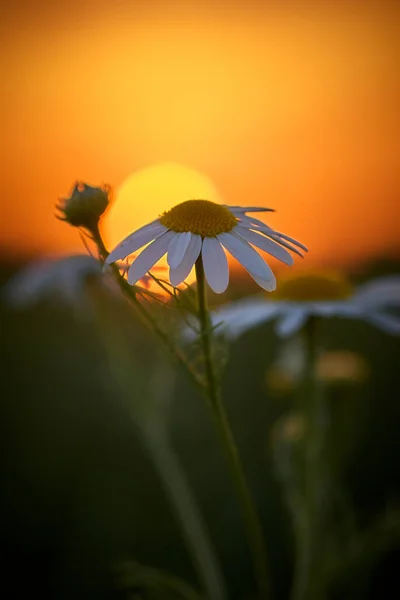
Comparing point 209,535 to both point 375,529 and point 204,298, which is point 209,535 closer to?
point 375,529

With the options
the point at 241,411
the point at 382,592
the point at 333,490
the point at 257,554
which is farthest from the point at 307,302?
the point at 241,411

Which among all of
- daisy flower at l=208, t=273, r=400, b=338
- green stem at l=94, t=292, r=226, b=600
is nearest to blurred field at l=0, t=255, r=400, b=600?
green stem at l=94, t=292, r=226, b=600

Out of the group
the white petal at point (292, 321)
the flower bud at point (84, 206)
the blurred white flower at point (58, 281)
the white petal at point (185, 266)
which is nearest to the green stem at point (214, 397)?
the white petal at point (185, 266)

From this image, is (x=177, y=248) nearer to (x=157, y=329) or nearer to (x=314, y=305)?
(x=157, y=329)

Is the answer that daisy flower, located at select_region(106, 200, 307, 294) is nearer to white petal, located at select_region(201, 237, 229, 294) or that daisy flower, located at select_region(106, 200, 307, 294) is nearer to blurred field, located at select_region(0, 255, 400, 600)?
white petal, located at select_region(201, 237, 229, 294)

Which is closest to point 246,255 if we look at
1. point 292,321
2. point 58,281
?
point 292,321

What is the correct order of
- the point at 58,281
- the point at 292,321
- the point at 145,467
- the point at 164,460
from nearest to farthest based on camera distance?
the point at 292,321 → the point at 164,460 → the point at 58,281 → the point at 145,467
